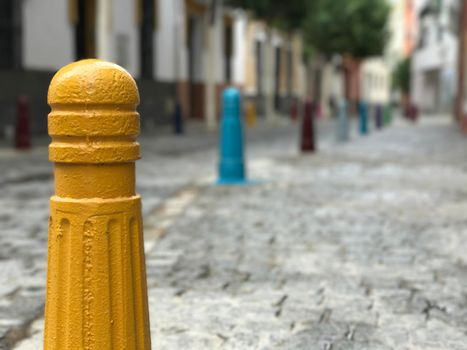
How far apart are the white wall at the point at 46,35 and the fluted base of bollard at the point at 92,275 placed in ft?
43.5

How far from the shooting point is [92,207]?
6.88ft

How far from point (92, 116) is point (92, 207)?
25 centimetres

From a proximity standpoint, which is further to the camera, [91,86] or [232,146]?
[232,146]

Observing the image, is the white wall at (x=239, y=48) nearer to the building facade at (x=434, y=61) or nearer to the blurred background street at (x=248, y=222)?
the blurred background street at (x=248, y=222)

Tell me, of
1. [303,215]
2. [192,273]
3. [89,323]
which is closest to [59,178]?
[89,323]

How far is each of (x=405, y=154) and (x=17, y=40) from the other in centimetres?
745

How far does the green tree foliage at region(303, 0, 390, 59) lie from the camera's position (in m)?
38.0

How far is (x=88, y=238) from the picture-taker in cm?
211

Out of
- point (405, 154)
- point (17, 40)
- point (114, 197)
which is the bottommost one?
point (405, 154)

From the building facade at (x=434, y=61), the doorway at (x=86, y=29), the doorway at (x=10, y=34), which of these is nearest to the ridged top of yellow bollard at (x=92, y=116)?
the doorway at (x=10, y=34)

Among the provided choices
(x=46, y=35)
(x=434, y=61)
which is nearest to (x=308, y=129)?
(x=46, y=35)

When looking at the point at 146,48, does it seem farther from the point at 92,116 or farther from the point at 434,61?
the point at 434,61

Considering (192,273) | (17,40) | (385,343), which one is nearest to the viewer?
(385,343)

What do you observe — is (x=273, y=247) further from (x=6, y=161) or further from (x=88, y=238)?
(x=6, y=161)
